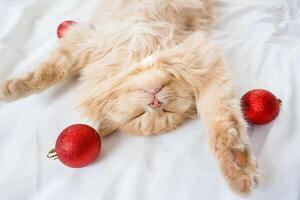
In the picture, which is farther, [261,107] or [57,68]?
[57,68]

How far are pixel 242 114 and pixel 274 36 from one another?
1.63 feet

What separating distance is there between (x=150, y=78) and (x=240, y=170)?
0.34m

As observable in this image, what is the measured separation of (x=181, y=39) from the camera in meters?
1.13

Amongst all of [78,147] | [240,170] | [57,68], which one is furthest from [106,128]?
[240,170]

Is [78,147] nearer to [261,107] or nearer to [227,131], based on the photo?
[227,131]

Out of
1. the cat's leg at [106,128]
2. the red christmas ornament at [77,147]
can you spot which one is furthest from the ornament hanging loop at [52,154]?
the cat's leg at [106,128]

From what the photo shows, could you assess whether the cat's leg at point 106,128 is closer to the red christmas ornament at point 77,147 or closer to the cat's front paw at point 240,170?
the red christmas ornament at point 77,147

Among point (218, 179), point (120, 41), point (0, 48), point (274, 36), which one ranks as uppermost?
point (0, 48)

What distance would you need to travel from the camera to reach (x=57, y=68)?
1.08m

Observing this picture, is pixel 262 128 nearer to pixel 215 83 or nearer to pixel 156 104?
pixel 215 83

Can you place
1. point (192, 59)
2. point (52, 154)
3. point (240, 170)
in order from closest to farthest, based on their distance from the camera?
point (240, 170)
point (52, 154)
point (192, 59)

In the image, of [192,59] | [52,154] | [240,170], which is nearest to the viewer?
[240,170]

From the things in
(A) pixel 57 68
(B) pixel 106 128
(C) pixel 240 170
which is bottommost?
(C) pixel 240 170

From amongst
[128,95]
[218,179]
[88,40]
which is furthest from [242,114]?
[88,40]
